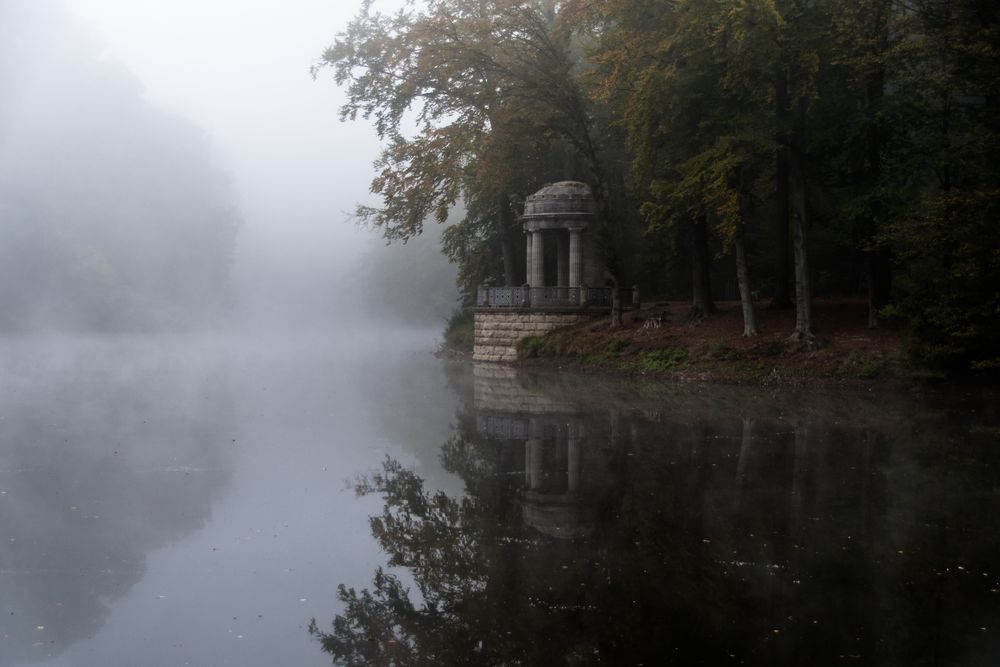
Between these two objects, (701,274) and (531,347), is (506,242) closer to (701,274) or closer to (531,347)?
(531,347)

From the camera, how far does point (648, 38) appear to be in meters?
25.0

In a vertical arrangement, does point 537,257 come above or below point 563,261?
above

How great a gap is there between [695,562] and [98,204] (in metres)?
75.8

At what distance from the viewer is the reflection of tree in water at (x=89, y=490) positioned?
7.09 meters

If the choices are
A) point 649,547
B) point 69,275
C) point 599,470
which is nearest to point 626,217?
point 599,470

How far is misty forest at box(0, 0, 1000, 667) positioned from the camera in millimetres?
6914

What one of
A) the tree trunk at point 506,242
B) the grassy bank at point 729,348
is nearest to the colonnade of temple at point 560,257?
the tree trunk at point 506,242

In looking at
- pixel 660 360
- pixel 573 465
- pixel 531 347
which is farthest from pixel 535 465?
pixel 531 347

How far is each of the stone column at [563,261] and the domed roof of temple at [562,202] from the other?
220 centimetres

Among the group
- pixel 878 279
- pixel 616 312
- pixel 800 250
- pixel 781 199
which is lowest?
pixel 616 312

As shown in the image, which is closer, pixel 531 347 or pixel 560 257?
pixel 531 347

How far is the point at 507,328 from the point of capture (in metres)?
34.5

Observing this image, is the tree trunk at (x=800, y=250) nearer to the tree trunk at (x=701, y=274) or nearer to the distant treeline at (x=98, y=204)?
the tree trunk at (x=701, y=274)

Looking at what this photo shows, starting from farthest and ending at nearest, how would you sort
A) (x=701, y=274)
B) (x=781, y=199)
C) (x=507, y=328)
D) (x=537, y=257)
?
(x=537, y=257) < (x=507, y=328) < (x=701, y=274) < (x=781, y=199)
